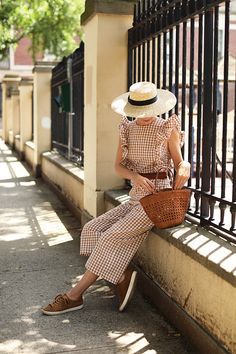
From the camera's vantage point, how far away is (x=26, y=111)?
15.8 meters

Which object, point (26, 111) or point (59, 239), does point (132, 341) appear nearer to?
point (59, 239)

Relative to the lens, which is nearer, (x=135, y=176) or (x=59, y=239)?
(x=135, y=176)

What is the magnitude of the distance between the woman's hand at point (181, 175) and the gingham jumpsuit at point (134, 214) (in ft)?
0.86

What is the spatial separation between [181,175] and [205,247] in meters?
0.57

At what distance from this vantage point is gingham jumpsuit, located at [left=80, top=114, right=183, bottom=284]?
4219 millimetres

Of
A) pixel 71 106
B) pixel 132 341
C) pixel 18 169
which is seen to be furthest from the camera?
pixel 18 169

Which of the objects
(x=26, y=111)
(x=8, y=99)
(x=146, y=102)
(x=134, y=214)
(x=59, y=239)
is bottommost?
(x=59, y=239)

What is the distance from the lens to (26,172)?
522 inches

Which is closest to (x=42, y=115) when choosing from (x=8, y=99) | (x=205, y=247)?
(x=205, y=247)

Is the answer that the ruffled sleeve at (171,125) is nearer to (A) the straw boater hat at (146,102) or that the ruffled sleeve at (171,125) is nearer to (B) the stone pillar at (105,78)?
(A) the straw boater hat at (146,102)

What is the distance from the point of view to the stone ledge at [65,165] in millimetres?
7709

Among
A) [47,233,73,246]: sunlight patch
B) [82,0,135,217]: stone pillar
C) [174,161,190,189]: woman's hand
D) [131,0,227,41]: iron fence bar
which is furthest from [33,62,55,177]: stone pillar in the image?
[174,161,190,189]: woman's hand

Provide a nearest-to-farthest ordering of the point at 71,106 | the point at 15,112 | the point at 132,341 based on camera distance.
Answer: the point at 132,341 < the point at 71,106 < the point at 15,112

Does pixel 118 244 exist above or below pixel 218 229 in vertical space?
below
